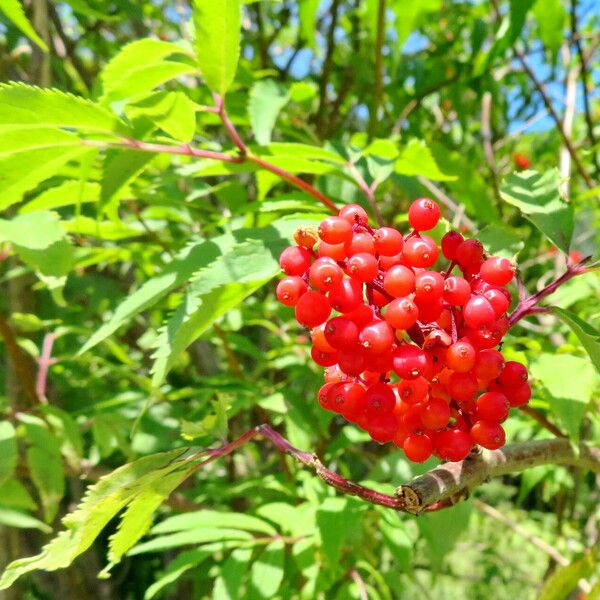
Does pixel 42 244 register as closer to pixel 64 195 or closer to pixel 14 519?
pixel 64 195

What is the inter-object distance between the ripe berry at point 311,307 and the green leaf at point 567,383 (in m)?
0.35

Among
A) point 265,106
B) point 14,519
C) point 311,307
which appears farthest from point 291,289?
point 14,519

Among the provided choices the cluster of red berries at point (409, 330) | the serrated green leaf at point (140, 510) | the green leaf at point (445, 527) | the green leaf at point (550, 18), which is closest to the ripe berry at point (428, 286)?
the cluster of red berries at point (409, 330)

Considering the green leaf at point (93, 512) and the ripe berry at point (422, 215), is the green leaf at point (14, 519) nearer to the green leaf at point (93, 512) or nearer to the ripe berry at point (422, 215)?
the green leaf at point (93, 512)

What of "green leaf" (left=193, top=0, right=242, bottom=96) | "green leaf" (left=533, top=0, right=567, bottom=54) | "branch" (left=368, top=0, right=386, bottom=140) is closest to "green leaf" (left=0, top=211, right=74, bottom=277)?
"green leaf" (left=193, top=0, right=242, bottom=96)

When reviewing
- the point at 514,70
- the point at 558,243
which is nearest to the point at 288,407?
the point at 558,243

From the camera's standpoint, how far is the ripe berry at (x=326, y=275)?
69 cm

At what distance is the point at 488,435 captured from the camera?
696 millimetres

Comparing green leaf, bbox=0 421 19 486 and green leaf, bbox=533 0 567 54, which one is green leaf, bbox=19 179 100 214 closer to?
green leaf, bbox=0 421 19 486

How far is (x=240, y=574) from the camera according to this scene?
1.21m

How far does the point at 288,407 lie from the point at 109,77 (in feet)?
2.43

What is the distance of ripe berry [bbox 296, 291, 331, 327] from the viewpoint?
2.38ft

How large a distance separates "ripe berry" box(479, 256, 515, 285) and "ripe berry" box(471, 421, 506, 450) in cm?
15

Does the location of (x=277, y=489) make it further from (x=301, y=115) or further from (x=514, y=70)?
(x=514, y=70)
